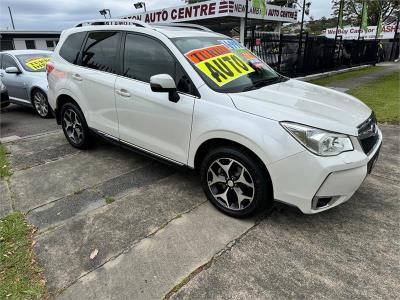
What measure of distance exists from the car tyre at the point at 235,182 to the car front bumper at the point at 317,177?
14 cm

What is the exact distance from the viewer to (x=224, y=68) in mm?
3562

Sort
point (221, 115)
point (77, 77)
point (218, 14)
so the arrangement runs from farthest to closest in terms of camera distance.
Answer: point (218, 14) → point (77, 77) → point (221, 115)

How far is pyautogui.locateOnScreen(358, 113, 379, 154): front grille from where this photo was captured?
2953 millimetres

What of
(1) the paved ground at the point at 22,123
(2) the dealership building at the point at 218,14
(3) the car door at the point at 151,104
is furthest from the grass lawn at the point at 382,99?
(2) the dealership building at the point at 218,14

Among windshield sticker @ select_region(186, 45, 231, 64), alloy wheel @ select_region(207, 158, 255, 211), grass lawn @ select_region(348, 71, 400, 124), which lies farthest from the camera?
grass lawn @ select_region(348, 71, 400, 124)

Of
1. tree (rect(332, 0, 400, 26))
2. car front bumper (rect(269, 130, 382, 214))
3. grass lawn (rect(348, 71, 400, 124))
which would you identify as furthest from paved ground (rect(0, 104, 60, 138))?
tree (rect(332, 0, 400, 26))

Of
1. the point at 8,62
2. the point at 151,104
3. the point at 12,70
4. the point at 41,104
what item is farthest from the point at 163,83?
the point at 8,62

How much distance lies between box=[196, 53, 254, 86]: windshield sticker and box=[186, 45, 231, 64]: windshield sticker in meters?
0.05

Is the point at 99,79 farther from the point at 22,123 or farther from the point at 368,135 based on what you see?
the point at 22,123

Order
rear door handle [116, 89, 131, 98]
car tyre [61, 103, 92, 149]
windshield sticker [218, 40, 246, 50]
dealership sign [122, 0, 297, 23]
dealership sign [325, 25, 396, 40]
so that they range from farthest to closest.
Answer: dealership sign [325, 25, 396, 40] < dealership sign [122, 0, 297, 23] < car tyre [61, 103, 92, 149] < windshield sticker [218, 40, 246, 50] < rear door handle [116, 89, 131, 98]

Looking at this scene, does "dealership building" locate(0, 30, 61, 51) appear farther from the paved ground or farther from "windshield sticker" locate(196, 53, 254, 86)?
"windshield sticker" locate(196, 53, 254, 86)

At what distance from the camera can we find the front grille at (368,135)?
2.95 metres

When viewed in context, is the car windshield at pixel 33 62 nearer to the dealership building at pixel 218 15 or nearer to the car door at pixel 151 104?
the car door at pixel 151 104

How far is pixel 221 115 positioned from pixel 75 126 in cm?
292
